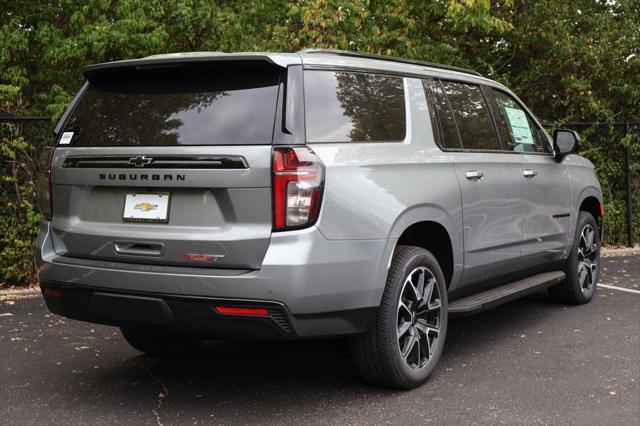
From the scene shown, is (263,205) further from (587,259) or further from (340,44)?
(340,44)

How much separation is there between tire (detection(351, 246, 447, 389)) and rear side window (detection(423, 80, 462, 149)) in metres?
0.81

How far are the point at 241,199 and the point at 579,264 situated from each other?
4195 mm

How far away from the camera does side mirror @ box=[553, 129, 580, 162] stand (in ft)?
21.1

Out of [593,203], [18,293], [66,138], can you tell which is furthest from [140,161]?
[593,203]

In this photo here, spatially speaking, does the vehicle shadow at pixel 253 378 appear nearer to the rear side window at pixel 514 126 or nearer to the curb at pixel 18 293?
the rear side window at pixel 514 126

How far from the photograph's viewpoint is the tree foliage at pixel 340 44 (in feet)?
28.0

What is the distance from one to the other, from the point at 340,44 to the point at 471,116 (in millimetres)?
5244

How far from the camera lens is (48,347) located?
19.2 feet

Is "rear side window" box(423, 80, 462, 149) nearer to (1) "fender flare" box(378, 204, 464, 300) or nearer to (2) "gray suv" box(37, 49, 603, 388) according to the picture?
(2) "gray suv" box(37, 49, 603, 388)

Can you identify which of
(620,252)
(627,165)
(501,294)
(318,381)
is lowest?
(620,252)

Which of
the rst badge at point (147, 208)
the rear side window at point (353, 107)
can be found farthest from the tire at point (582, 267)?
the rst badge at point (147, 208)

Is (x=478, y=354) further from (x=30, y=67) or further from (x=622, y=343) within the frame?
(x=30, y=67)

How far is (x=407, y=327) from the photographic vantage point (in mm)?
4578

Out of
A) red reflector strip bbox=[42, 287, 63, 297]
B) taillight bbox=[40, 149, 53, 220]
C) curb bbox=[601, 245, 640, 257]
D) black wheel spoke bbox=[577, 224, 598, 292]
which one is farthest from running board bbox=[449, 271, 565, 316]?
curb bbox=[601, 245, 640, 257]
